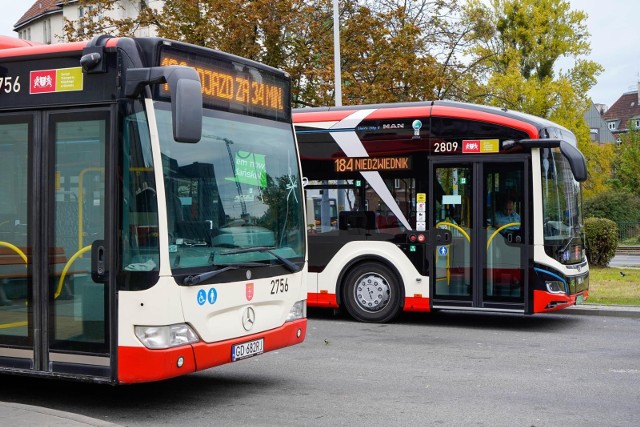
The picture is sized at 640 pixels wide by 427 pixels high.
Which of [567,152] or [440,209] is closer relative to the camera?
[567,152]

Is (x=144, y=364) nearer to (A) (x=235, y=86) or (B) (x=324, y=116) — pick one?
(A) (x=235, y=86)

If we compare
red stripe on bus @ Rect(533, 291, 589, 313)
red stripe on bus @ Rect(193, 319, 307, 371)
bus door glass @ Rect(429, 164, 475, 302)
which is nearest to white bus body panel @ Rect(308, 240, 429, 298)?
bus door glass @ Rect(429, 164, 475, 302)

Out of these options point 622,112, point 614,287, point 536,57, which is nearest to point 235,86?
point 614,287

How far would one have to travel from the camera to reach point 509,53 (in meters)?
42.8

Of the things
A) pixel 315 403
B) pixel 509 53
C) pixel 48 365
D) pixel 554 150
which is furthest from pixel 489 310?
pixel 509 53

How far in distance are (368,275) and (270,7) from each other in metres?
15.4

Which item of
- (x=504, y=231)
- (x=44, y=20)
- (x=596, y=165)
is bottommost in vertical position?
(x=504, y=231)

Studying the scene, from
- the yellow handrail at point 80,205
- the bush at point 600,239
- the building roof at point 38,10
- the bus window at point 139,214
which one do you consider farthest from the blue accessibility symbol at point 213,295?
the building roof at point 38,10

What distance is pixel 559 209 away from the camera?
42.0 ft

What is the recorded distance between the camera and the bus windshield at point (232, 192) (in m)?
7.16

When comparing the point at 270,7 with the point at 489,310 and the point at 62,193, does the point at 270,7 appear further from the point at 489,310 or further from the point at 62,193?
the point at 62,193

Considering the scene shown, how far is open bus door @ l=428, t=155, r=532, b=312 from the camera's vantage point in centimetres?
1267

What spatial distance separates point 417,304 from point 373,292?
751mm

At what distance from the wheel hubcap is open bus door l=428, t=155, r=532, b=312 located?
798 millimetres
